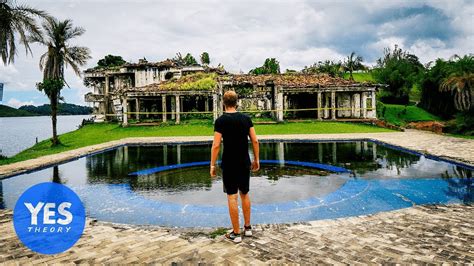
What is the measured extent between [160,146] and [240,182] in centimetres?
1408

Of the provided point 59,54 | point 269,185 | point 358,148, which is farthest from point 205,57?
point 269,185

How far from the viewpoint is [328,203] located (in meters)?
7.03

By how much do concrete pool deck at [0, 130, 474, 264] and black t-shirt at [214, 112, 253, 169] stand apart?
1067 mm

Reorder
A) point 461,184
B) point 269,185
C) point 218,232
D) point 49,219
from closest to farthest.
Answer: point 218,232
point 49,219
point 461,184
point 269,185

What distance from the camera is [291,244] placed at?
4379mm

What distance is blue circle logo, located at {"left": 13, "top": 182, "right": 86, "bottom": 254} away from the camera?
4559mm

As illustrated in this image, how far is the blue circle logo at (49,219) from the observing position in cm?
456

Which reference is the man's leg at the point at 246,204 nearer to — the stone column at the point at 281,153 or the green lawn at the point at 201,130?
the stone column at the point at 281,153

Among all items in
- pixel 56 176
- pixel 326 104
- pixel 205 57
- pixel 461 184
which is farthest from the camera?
pixel 205 57

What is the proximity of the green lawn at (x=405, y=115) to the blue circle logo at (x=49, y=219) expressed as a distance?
30.0m

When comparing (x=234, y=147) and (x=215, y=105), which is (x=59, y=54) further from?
(x=234, y=147)

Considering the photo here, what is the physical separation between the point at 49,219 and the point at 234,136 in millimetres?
3655

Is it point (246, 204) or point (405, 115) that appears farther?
point (405, 115)

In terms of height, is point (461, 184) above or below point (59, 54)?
below
